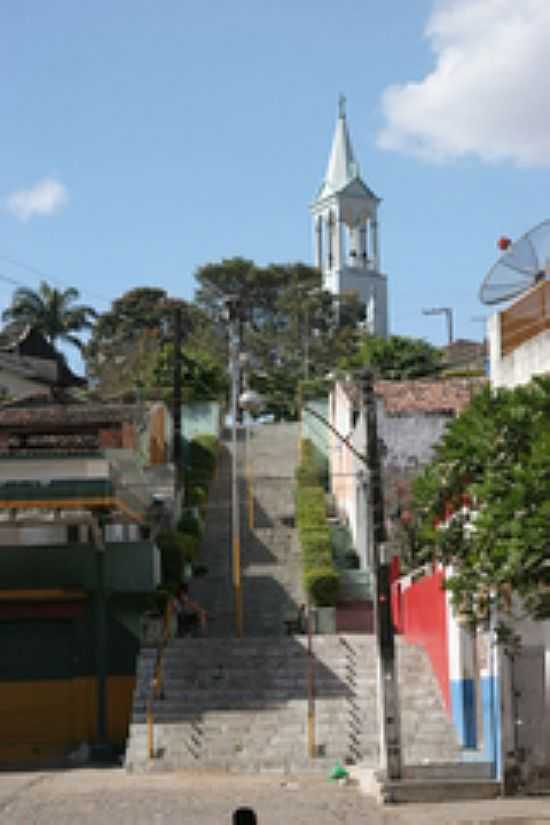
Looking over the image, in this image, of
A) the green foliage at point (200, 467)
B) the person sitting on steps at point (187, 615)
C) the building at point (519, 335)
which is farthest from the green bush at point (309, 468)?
the building at point (519, 335)

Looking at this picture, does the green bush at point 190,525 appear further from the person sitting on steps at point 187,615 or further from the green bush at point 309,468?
the person sitting on steps at point 187,615

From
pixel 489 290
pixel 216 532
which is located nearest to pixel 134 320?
pixel 216 532

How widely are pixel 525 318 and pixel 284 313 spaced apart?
54.9 meters

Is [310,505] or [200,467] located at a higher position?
[200,467]

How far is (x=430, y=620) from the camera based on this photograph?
25.6 m

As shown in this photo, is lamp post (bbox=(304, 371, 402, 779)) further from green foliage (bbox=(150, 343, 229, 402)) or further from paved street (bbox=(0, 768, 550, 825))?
green foliage (bbox=(150, 343, 229, 402))

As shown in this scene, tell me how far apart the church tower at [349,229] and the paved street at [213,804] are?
65.7 metres

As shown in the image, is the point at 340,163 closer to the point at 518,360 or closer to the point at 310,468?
the point at 310,468

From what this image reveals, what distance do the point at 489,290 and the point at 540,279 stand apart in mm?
914

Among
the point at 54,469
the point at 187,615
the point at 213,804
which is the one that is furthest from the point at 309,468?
the point at 213,804

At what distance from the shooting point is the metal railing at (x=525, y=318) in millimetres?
21500

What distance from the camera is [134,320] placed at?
77.2m

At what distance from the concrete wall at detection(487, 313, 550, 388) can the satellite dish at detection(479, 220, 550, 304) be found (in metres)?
0.60

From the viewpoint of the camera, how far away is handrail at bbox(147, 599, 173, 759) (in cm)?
2336
